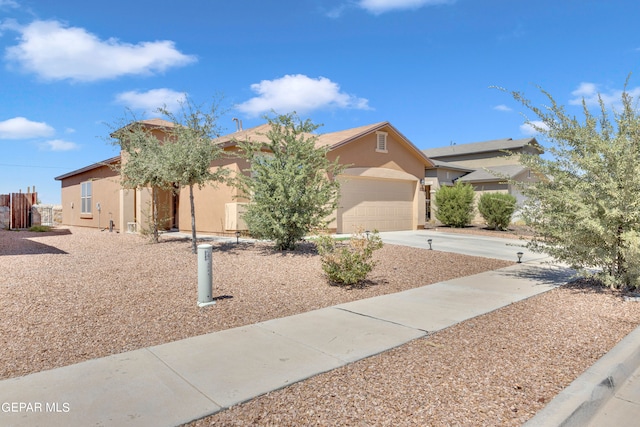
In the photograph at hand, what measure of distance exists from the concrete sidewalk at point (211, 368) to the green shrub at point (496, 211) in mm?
15787

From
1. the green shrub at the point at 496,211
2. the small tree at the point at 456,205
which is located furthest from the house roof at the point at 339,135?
the green shrub at the point at 496,211

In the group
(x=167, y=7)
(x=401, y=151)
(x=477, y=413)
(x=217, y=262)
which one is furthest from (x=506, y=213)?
(x=477, y=413)

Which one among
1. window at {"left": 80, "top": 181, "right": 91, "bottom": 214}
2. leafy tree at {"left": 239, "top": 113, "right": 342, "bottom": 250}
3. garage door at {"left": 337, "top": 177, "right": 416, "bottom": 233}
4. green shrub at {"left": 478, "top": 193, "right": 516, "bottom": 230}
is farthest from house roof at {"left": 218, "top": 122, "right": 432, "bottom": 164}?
window at {"left": 80, "top": 181, "right": 91, "bottom": 214}

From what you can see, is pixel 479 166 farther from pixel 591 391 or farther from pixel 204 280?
pixel 591 391

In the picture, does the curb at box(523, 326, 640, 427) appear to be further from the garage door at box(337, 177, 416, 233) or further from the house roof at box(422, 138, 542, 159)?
the house roof at box(422, 138, 542, 159)

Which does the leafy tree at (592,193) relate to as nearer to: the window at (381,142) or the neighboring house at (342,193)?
the neighboring house at (342,193)

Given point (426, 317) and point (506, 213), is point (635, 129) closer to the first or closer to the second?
point (426, 317)

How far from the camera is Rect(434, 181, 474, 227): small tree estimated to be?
2153cm

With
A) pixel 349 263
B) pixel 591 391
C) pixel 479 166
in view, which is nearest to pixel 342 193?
pixel 349 263

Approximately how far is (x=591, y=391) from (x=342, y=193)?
1444 cm

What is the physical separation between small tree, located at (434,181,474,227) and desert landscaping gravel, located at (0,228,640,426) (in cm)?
1250

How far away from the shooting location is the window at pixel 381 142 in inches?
769

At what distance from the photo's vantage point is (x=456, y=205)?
21688 mm

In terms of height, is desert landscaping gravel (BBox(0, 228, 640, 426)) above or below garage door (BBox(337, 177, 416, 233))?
below
